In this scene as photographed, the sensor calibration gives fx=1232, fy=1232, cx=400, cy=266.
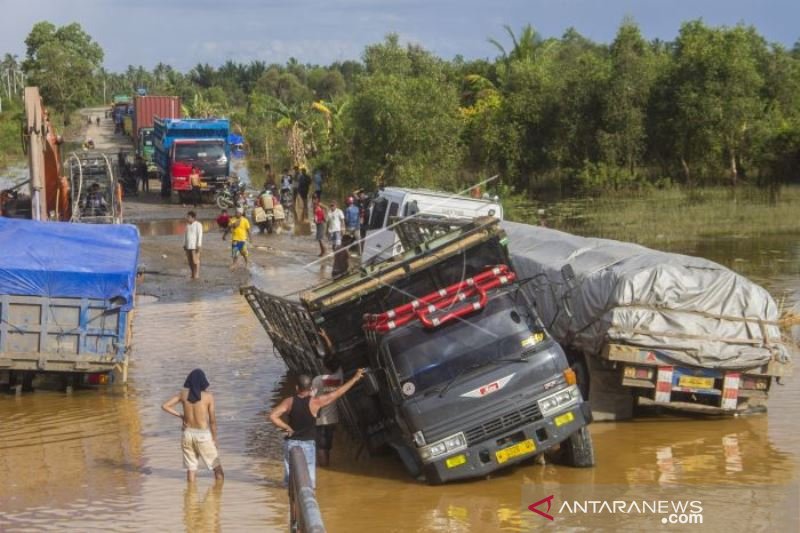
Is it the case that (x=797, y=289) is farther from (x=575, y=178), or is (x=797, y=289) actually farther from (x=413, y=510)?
(x=575, y=178)

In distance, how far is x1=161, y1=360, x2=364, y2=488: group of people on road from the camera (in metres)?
11.2

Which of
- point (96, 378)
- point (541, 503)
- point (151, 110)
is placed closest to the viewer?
point (541, 503)

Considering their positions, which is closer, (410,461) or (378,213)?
(410,461)

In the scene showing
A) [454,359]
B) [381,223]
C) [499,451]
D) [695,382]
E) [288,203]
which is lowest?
[288,203]

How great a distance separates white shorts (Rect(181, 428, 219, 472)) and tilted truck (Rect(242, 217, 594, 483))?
151 cm

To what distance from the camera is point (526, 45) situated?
5584 centimetres

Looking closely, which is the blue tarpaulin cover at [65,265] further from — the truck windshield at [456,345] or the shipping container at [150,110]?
the shipping container at [150,110]

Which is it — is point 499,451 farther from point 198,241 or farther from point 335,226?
point 335,226

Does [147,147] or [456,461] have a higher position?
[147,147]

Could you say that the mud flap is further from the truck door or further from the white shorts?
the truck door

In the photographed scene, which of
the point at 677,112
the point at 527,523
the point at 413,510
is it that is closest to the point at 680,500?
the point at 527,523

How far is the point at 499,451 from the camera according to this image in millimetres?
11484

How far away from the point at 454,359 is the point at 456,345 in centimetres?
15

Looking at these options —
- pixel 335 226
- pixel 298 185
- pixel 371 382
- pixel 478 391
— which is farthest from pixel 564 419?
pixel 298 185
